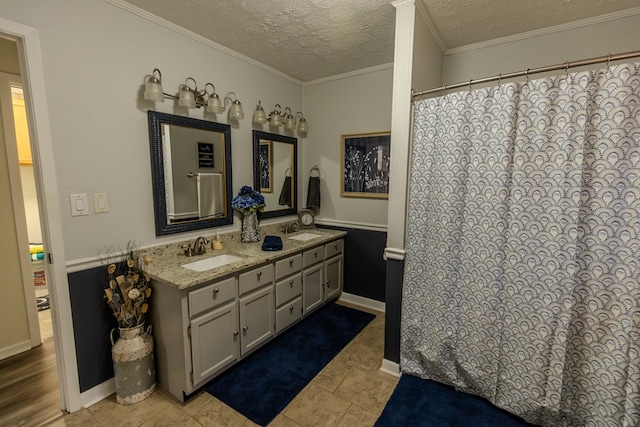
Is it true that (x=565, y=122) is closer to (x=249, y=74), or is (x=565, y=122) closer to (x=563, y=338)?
(x=563, y=338)

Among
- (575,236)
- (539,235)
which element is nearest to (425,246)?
(539,235)

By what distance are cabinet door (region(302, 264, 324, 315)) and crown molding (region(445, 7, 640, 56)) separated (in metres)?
2.33

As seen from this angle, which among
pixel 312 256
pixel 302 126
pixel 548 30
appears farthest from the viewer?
pixel 302 126

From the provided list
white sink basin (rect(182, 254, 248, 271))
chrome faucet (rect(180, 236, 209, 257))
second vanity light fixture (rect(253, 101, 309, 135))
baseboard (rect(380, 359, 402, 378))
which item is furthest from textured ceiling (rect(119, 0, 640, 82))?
baseboard (rect(380, 359, 402, 378))

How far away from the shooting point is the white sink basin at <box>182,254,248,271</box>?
6.96ft

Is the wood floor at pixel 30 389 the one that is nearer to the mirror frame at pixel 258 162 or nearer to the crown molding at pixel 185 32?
the mirror frame at pixel 258 162

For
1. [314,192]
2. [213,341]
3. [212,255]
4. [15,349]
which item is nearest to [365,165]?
[314,192]

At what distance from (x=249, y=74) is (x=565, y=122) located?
2.48m

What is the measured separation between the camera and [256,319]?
2244 millimetres

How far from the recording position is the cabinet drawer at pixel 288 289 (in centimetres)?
244

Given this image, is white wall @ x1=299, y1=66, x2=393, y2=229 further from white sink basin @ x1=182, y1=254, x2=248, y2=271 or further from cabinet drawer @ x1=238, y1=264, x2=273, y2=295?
white sink basin @ x1=182, y1=254, x2=248, y2=271

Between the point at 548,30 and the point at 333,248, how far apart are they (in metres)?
2.52

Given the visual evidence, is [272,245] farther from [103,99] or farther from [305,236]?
[103,99]

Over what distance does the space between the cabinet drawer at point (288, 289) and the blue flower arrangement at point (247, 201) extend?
71cm
